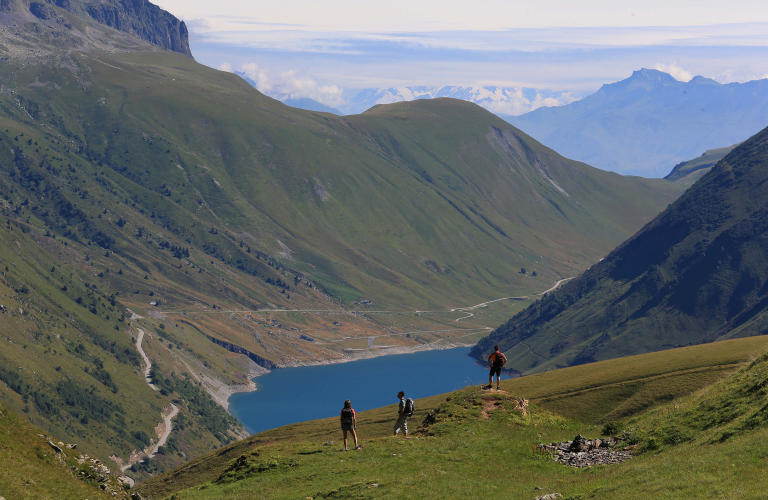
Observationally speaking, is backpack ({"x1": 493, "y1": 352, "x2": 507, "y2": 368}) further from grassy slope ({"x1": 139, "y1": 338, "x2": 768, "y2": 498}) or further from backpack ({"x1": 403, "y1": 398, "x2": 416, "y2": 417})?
backpack ({"x1": 403, "y1": 398, "x2": 416, "y2": 417})

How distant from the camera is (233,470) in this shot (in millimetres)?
52125

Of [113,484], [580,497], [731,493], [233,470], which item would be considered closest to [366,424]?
[233,470]

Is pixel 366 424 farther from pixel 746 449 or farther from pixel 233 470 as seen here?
pixel 746 449

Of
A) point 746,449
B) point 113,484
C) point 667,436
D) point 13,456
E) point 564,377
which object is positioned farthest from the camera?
point 564,377

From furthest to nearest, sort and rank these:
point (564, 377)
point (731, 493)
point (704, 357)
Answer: point (564, 377), point (704, 357), point (731, 493)

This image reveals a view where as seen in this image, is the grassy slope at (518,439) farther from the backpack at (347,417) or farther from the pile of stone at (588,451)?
the backpack at (347,417)

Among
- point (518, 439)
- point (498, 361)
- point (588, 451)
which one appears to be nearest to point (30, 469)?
point (518, 439)

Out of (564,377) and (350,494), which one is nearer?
(350,494)

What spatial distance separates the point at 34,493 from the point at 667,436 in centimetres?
3485

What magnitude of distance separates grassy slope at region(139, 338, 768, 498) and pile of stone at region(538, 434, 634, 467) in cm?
145

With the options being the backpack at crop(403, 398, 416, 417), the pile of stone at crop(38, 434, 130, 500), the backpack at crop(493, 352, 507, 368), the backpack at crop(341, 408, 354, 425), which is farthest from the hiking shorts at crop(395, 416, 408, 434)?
the pile of stone at crop(38, 434, 130, 500)

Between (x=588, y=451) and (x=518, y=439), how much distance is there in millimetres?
5785

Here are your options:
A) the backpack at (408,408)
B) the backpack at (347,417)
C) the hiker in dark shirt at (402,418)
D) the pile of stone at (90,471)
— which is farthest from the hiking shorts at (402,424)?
the pile of stone at (90,471)

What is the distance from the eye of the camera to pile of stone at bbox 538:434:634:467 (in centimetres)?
4059
